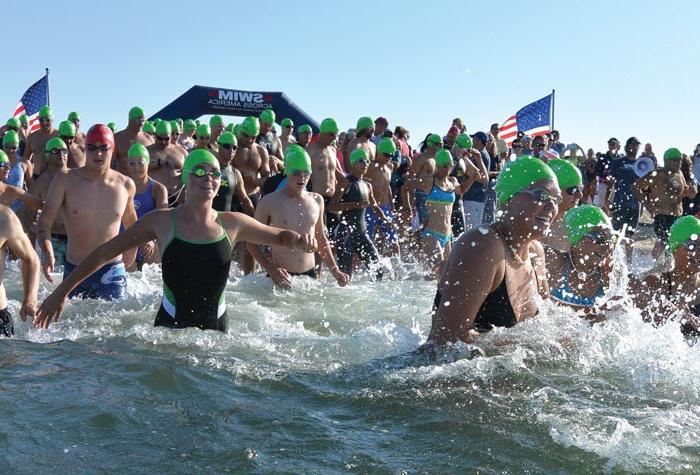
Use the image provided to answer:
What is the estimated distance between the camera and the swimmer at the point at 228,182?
9.06m

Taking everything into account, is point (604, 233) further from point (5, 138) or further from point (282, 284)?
point (5, 138)

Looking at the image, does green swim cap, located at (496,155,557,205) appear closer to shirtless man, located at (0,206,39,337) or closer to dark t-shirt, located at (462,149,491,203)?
shirtless man, located at (0,206,39,337)

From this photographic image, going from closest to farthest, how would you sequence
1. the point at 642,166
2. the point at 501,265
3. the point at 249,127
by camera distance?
the point at 501,265, the point at 249,127, the point at 642,166

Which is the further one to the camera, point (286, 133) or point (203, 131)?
point (286, 133)

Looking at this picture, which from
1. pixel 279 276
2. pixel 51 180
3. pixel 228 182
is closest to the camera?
pixel 279 276

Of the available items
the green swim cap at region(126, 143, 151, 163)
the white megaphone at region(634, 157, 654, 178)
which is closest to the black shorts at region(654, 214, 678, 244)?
the white megaphone at region(634, 157, 654, 178)

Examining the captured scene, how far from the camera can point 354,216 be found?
9758 millimetres

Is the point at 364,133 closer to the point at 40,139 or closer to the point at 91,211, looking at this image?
the point at 40,139

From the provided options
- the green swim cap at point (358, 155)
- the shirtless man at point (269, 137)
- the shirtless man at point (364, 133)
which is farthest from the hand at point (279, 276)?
the shirtless man at point (269, 137)

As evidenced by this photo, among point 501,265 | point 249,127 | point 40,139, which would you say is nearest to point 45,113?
point 40,139

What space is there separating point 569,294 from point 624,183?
26.8ft

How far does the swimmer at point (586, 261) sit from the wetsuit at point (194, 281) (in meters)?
2.00

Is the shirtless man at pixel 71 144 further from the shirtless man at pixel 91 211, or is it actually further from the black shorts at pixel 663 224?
the black shorts at pixel 663 224

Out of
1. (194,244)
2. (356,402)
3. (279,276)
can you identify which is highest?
(194,244)
